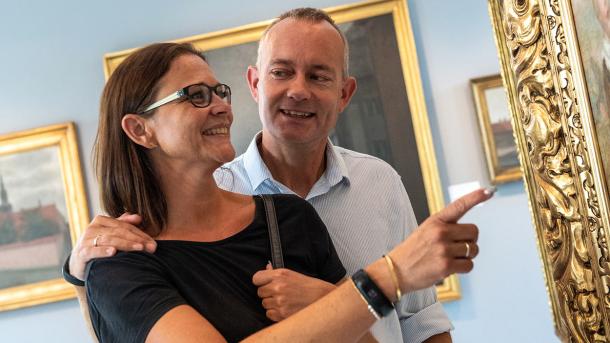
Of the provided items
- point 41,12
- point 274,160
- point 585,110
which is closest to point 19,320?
point 41,12

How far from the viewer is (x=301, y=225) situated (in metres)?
1.77

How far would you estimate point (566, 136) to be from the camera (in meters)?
1.71

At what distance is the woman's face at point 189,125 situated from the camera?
1725 mm

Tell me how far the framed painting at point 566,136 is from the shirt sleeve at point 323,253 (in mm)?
502

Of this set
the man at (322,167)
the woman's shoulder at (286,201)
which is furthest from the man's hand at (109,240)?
the man at (322,167)

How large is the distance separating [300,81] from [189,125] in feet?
2.12

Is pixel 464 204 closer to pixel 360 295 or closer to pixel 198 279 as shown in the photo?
pixel 360 295

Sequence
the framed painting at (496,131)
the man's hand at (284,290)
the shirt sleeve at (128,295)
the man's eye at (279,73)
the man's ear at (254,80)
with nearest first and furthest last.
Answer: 1. the shirt sleeve at (128,295)
2. the man's hand at (284,290)
3. the man's eye at (279,73)
4. the man's ear at (254,80)
5. the framed painting at (496,131)

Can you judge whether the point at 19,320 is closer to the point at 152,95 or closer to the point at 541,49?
the point at 152,95

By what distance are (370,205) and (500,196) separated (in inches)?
73.0

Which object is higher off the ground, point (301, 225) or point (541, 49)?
point (541, 49)

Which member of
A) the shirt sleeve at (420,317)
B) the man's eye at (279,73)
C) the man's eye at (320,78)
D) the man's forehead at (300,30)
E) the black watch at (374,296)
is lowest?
the shirt sleeve at (420,317)

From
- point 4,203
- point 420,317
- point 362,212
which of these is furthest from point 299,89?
point 4,203

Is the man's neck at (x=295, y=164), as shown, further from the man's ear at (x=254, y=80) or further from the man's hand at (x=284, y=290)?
the man's hand at (x=284, y=290)
